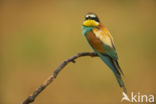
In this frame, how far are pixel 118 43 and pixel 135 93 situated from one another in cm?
29

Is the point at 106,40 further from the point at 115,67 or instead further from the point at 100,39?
the point at 115,67

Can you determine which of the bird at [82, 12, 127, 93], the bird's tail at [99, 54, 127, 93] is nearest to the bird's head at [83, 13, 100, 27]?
the bird at [82, 12, 127, 93]

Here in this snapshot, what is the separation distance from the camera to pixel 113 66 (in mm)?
1259

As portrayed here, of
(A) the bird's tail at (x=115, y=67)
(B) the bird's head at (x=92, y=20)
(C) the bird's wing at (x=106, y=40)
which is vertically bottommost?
(A) the bird's tail at (x=115, y=67)

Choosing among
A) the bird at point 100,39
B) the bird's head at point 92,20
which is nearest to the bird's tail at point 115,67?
the bird at point 100,39

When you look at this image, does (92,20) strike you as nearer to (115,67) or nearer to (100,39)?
(100,39)

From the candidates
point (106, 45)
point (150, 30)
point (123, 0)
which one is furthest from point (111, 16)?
point (106, 45)

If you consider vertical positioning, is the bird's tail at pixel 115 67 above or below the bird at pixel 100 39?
below

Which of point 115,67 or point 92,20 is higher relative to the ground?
point 92,20

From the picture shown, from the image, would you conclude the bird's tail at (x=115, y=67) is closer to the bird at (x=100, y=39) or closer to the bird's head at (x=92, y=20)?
the bird at (x=100, y=39)

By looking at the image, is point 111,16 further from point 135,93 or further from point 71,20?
point 135,93

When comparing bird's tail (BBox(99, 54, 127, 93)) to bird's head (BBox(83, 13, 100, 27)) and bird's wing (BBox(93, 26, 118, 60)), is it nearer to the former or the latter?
bird's wing (BBox(93, 26, 118, 60))

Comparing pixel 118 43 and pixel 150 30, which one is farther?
pixel 150 30

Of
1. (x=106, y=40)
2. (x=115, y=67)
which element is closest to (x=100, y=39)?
(x=106, y=40)
